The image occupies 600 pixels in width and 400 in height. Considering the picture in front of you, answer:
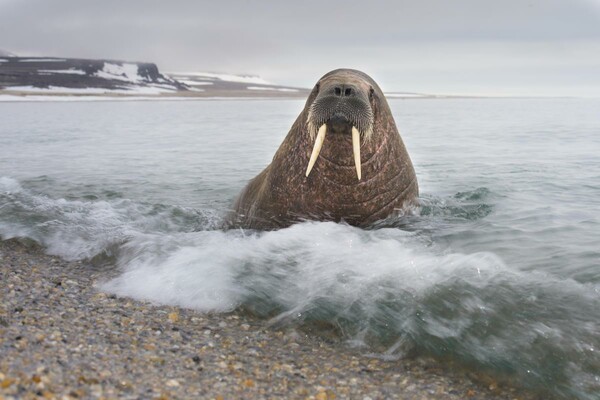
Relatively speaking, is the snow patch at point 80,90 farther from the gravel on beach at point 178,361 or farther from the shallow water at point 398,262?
the gravel on beach at point 178,361

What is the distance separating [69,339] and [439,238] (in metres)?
4.07

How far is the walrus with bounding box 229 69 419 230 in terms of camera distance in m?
6.02

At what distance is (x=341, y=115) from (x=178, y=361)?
291 centimetres

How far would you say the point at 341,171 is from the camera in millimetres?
6199

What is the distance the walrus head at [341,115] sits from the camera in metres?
5.66

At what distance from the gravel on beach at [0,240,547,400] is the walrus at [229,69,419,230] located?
2.12 meters

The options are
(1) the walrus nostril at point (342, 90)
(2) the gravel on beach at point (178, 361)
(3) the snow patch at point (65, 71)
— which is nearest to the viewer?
(2) the gravel on beach at point (178, 361)

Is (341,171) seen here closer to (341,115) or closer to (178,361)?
(341,115)

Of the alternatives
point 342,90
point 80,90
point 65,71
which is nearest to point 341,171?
point 342,90

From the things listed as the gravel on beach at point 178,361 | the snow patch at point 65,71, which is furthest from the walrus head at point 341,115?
the snow patch at point 65,71

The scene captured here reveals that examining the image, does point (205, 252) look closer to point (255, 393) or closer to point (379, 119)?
point (379, 119)

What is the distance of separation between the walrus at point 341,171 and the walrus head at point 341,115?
0.4 inches

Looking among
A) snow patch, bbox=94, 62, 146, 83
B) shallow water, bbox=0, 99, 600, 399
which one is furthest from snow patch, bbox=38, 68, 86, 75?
shallow water, bbox=0, 99, 600, 399

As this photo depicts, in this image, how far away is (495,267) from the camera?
17.5ft
